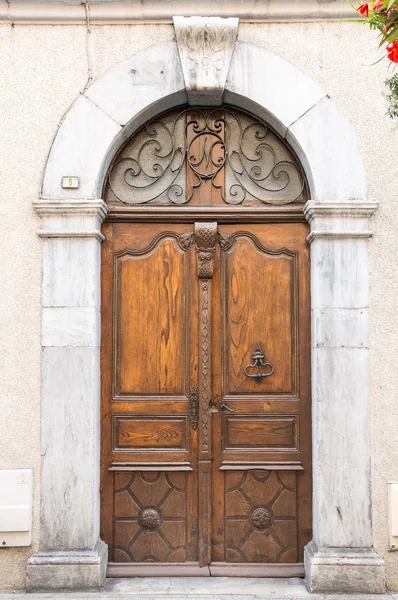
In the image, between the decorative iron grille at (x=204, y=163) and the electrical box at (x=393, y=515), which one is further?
the decorative iron grille at (x=204, y=163)

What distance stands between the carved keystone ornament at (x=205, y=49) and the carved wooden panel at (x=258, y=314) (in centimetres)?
121

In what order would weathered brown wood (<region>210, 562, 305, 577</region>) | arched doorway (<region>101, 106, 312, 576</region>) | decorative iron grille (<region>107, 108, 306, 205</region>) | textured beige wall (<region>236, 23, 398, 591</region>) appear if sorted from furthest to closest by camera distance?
decorative iron grille (<region>107, 108, 306, 205</region>) → arched doorway (<region>101, 106, 312, 576</region>) → weathered brown wood (<region>210, 562, 305, 577</region>) → textured beige wall (<region>236, 23, 398, 591</region>)

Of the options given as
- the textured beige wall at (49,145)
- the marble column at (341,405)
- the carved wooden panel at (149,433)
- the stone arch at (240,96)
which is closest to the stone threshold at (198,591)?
the marble column at (341,405)

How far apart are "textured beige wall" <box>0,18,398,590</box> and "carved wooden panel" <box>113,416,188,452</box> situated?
2.15 ft

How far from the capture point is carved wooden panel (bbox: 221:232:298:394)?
200 inches

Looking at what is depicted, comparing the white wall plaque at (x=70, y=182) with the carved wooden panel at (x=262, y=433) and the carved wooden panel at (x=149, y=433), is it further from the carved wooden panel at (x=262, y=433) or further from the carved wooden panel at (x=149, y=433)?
the carved wooden panel at (x=262, y=433)

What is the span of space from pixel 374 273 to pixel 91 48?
9.15ft

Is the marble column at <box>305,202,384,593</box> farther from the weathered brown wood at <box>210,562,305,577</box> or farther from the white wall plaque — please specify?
the white wall plaque

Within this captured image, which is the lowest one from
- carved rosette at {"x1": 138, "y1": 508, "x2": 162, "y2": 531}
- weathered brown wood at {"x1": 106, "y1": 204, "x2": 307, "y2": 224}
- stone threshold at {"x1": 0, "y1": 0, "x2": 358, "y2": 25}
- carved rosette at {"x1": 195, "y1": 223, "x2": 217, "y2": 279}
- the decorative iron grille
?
carved rosette at {"x1": 138, "y1": 508, "x2": 162, "y2": 531}

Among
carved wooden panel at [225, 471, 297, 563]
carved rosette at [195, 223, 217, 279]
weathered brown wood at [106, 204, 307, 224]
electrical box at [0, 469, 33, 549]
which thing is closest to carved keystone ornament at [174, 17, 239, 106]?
weathered brown wood at [106, 204, 307, 224]

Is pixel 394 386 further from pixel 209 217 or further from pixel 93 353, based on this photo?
pixel 93 353

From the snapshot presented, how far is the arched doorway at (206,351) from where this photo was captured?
502 cm

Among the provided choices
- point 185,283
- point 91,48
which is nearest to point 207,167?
point 185,283

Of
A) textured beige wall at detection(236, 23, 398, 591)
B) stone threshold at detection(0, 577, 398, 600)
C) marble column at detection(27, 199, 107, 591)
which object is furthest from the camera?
textured beige wall at detection(236, 23, 398, 591)
